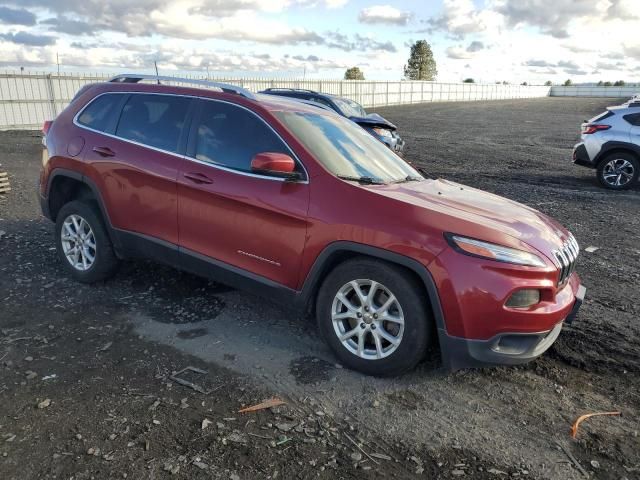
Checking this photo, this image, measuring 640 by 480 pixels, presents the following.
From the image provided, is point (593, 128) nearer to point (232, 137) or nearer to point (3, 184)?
point (232, 137)

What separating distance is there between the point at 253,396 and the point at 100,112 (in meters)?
3.12

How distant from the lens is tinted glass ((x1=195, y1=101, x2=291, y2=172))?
159 inches

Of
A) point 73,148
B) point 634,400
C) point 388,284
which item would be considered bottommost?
point 634,400

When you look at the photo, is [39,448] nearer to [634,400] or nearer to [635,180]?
[634,400]

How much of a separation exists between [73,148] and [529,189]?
28.5 feet


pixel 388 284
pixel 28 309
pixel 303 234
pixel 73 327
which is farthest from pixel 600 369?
pixel 28 309

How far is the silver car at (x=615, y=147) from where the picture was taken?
35.9ft

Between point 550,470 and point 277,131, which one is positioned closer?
point 550,470

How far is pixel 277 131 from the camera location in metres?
3.99

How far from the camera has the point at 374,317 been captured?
355cm

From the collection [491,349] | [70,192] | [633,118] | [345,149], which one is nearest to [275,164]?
[345,149]

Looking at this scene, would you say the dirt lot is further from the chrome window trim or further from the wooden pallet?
the wooden pallet

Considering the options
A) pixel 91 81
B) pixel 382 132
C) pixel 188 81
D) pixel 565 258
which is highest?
pixel 91 81

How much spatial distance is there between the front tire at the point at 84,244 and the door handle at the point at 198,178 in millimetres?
1222
